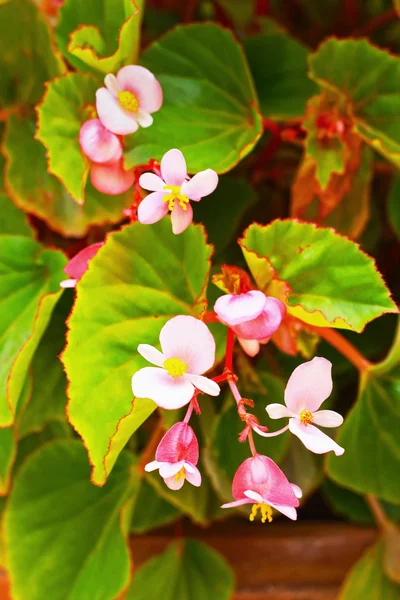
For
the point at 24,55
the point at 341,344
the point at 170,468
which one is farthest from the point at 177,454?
the point at 24,55

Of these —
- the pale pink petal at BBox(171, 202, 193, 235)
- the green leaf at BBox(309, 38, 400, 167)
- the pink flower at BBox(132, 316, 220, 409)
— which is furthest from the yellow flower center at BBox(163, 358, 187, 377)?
the green leaf at BBox(309, 38, 400, 167)

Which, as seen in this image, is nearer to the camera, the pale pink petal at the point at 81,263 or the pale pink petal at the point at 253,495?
the pale pink petal at the point at 253,495

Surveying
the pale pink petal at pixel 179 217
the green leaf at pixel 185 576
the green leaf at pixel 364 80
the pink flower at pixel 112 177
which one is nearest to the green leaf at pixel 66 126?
the pink flower at pixel 112 177

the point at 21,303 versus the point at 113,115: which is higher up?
the point at 113,115

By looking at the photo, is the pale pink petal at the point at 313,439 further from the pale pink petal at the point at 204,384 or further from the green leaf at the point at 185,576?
the green leaf at the point at 185,576

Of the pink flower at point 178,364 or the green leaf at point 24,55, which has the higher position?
the green leaf at point 24,55

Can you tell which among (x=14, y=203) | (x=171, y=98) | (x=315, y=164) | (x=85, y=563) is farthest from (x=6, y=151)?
(x=85, y=563)

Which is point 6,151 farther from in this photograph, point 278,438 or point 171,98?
point 278,438

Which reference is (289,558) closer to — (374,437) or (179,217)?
(374,437)
